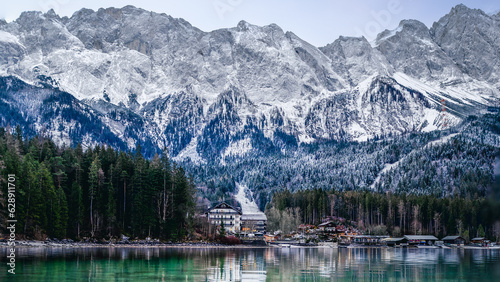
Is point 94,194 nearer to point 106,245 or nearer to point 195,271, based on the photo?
point 106,245

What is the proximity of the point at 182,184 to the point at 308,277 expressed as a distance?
76888mm

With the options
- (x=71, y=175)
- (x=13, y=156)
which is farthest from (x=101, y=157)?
(x=13, y=156)

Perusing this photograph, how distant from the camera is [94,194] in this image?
12594 cm

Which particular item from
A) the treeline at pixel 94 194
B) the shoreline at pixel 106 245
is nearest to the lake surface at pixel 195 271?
the shoreline at pixel 106 245

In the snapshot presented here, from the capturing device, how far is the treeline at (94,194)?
106 metres

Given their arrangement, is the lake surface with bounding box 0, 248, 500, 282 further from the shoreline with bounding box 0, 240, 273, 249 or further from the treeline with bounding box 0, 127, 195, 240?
the treeline with bounding box 0, 127, 195, 240

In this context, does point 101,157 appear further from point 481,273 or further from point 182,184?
point 481,273

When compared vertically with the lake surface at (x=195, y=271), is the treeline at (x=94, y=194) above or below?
above

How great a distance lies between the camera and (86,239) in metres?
117

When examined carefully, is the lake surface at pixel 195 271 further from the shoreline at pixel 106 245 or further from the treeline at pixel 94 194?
the treeline at pixel 94 194

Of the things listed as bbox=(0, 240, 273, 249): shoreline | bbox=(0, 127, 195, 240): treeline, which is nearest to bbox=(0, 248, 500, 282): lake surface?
bbox=(0, 240, 273, 249): shoreline

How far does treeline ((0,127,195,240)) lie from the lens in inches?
4181

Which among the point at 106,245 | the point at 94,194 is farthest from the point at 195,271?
the point at 94,194

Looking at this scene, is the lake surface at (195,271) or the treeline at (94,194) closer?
the lake surface at (195,271)
